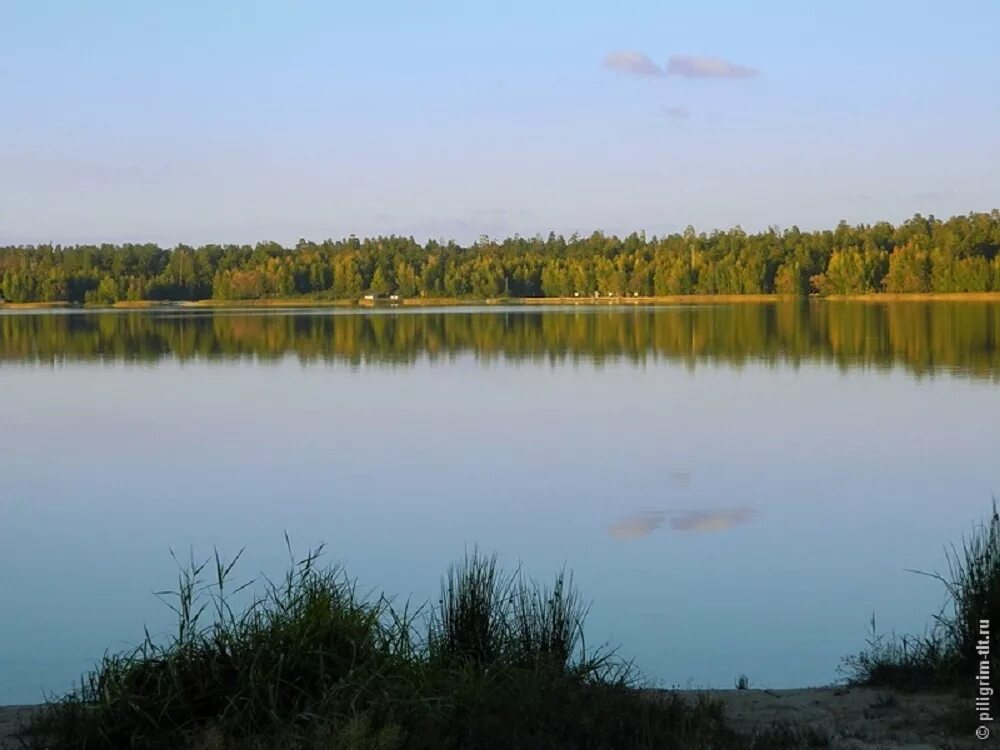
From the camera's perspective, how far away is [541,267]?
403 ft

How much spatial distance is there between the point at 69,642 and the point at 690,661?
354 centimetres

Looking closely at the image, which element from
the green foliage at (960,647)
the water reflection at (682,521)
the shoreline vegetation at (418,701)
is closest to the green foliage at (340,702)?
the shoreline vegetation at (418,701)

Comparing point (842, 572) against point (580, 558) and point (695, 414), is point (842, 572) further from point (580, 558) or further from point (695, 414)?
point (695, 414)

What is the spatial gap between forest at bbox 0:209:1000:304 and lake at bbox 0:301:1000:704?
6802 cm

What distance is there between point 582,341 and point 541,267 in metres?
85.8

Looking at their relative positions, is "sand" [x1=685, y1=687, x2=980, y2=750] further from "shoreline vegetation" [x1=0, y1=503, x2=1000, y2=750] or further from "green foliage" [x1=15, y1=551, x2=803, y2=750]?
"green foliage" [x1=15, y1=551, x2=803, y2=750]

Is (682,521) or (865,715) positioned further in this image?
(682,521)

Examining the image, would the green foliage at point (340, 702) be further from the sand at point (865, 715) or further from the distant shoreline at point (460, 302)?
the distant shoreline at point (460, 302)

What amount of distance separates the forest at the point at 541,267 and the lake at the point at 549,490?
2678 inches

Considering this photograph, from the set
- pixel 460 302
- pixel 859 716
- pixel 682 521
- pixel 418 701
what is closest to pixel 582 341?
pixel 682 521

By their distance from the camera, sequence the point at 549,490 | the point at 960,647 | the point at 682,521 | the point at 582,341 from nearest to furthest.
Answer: the point at 960,647 → the point at 682,521 → the point at 549,490 → the point at 582,341

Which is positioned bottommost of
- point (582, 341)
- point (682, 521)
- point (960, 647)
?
point (682, 521)

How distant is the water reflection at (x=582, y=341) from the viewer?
29031 millimetres

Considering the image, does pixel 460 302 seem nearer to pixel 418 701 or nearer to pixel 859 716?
pixel 859 716
